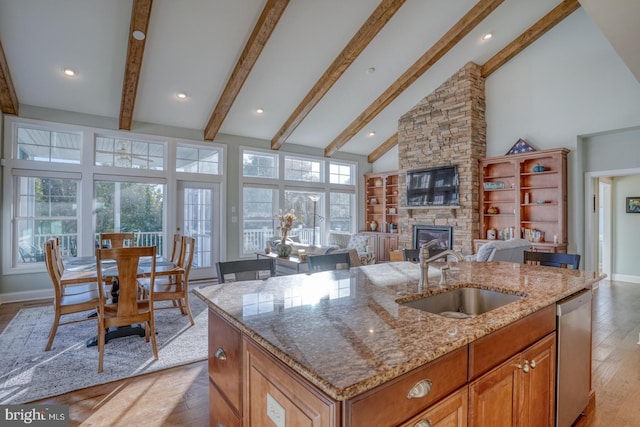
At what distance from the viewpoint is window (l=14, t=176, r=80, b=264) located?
5105mm

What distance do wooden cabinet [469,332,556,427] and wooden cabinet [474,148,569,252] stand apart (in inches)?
181

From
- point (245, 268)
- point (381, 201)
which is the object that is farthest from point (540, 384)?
point (381, 201)

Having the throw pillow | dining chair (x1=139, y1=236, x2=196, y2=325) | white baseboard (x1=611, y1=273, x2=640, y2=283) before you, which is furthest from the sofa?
white baseboard (x1=611, y1=273, x2=640, y2=283)

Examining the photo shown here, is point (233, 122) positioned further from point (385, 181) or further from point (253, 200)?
point (385, 181)

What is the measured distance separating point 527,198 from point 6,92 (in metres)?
8.36

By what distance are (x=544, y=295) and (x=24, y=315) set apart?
5636 millimetres

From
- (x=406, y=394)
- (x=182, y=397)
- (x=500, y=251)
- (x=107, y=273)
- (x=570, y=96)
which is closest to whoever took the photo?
(x=406, y=394)

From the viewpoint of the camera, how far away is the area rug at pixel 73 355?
257 cm

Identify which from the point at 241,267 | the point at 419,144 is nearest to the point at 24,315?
the point at 241,267

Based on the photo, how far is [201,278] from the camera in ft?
21.5

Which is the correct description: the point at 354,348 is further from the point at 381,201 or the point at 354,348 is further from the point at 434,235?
the point at 381,201

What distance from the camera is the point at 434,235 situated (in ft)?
23.0

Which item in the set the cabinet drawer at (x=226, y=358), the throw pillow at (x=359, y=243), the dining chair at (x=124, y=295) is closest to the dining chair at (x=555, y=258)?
the cabinet drawer at (x=226, y=358)

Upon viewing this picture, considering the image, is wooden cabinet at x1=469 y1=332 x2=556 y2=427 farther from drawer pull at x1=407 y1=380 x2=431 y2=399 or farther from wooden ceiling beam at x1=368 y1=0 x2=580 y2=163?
wooden ceiling beam at x1=368 y1=0 x2=580 y2=163
